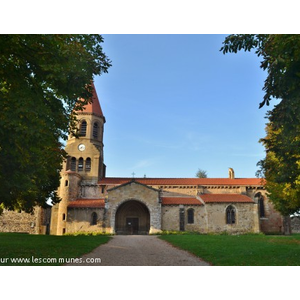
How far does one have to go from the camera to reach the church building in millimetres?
35062

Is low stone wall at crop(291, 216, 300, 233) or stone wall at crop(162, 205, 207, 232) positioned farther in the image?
low stone wall at crop(291, 216, 300, 233)

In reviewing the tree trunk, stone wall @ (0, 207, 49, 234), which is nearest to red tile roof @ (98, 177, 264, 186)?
the tree trunk

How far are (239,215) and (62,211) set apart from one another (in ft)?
69.3

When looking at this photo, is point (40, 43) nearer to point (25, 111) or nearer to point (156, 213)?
point (25, 111)

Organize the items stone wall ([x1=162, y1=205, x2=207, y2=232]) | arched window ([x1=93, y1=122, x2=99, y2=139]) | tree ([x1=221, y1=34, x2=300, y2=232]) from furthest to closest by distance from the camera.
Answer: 1. arched window ([x1=93, y1=122, x2=99, y2=139])
2. stone wall ([x1=162, y1=205, x2=207, y2=232])
3. tree ([x1=221, y1=34, x2=300, y2=232])

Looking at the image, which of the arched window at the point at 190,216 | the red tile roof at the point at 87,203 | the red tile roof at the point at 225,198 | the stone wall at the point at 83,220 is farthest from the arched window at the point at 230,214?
the red tile roof at the point at 87,203

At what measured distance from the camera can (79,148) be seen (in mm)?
41312

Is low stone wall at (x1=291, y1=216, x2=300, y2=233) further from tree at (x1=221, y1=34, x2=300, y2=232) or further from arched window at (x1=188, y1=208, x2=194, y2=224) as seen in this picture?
tree at (x1=221, y1=34, x2=300, y2=232)

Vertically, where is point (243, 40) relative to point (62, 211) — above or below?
above

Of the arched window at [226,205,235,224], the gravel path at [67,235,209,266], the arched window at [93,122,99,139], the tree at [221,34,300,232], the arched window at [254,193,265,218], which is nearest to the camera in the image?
the tree at [221,34,300,232]

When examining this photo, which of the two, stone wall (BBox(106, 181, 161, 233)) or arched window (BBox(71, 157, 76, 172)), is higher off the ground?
arched window (BBox(71, 157, 76, 172))

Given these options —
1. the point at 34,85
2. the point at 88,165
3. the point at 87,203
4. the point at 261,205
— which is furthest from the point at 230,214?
the point at 34,85

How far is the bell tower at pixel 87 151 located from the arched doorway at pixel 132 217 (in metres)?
5.65

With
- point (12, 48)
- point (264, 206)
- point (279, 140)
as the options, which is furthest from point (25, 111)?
point (264, 206)
